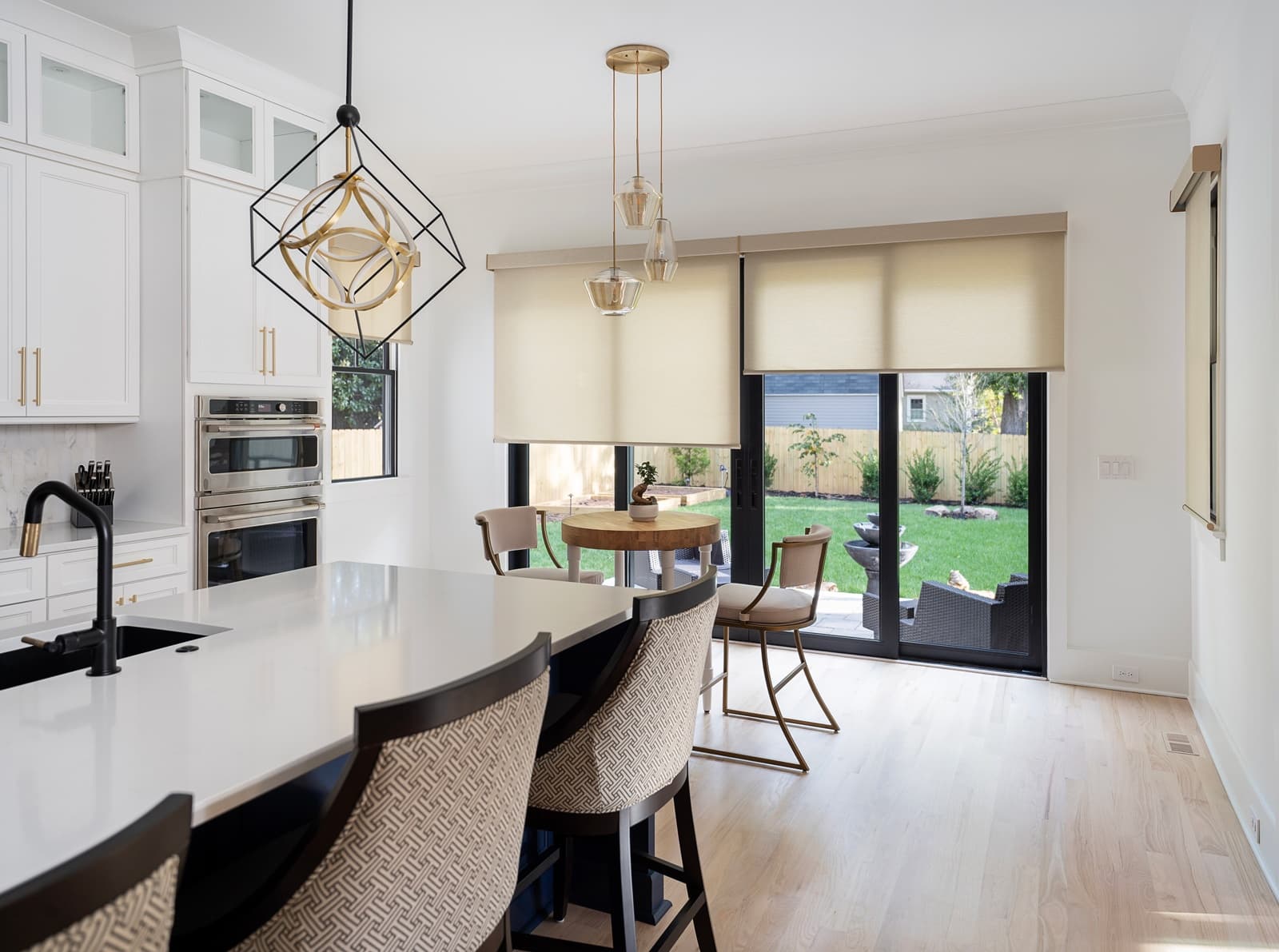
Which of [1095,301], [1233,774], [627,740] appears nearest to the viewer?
[627,740]

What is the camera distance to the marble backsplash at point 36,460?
3.66 meters

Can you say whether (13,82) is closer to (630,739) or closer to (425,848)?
(630,739)

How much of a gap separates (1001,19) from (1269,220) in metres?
1.25

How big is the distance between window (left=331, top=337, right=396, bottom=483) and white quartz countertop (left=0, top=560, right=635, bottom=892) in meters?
2.92

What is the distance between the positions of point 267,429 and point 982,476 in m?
3.45

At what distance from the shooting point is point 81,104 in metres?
3.57

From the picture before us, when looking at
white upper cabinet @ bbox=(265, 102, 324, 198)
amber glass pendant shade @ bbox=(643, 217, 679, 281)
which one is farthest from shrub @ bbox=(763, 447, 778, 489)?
white upper cabinet @ bbox=(265, 102, 324, 198)

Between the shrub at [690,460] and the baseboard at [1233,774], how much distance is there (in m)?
2.58

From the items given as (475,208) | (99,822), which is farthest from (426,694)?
(475,208)

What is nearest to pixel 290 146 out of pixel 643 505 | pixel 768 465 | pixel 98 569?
pixel 643 505

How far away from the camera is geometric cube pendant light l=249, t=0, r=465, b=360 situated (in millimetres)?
1875

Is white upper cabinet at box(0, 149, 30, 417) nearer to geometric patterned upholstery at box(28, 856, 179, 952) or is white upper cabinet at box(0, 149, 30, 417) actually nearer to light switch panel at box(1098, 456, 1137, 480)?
geometric patterned upholstery at box(28, 856, 179, 952)

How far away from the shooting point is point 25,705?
1450mm

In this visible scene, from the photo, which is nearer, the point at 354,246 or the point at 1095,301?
the point at 354,246
